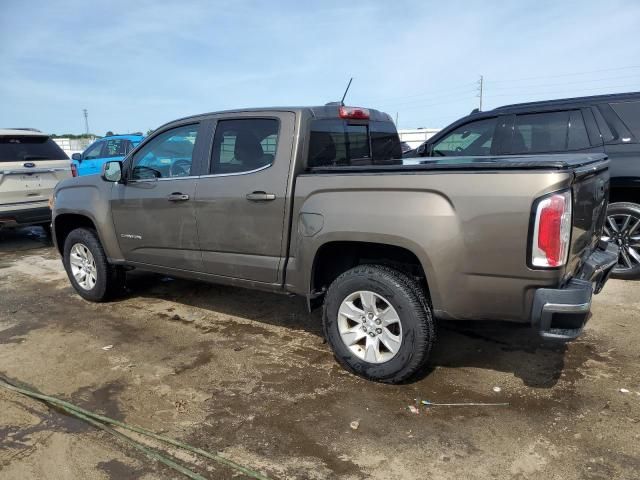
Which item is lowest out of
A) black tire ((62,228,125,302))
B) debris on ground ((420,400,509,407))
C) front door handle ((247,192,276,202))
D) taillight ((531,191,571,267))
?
debris on ground ((420,400,509,407))

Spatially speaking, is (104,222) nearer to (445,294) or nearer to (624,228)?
(445,294)

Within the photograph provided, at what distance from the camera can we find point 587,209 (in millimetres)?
3010

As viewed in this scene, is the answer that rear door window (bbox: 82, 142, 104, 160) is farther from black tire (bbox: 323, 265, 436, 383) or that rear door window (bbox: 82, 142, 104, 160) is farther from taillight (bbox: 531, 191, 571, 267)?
taillight (bbox: 531, 191, 571, 267)

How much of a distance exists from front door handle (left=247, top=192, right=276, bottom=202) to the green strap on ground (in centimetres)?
170

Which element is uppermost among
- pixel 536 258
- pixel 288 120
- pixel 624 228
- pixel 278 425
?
pixel 288 120

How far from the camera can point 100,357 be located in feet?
12.8

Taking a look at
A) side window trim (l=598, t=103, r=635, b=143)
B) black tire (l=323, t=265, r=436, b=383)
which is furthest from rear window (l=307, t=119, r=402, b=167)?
side window trim (l=598, t=103, r=635, b=143)

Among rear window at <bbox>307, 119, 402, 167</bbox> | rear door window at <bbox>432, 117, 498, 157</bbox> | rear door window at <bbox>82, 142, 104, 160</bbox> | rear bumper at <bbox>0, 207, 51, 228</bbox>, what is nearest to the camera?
rear window at <bbox>307, 119, 402, 167</bbox>

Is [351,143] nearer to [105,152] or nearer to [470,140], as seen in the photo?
[470,140]

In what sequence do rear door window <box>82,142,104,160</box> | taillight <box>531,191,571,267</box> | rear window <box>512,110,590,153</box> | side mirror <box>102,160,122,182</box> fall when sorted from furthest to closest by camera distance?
rear door window <box>82,142,104,160</box> < rear window <box>512,110,590,153</box> < side mirror <box>102,160,122,182</box> < taillight <box>531,191,571,267</box>

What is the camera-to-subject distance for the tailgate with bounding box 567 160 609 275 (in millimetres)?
2802

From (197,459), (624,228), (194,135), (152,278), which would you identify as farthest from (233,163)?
(624,228)

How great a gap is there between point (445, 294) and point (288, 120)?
1.70 m

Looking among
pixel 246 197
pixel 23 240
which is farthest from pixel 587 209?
pixel 23 240
